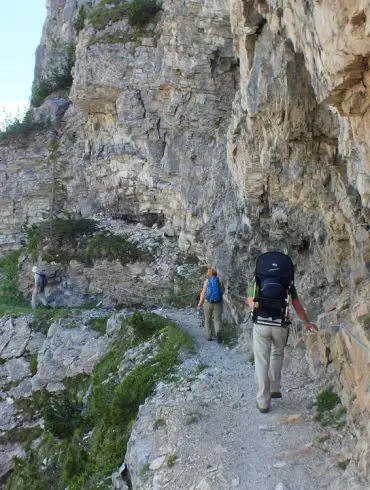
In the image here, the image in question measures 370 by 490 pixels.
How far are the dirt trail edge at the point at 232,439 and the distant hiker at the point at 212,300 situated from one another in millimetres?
2777

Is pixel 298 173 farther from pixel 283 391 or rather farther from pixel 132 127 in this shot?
pixel 132 127

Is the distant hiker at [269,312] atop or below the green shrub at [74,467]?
atop

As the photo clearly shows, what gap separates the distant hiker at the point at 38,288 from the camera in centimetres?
1886

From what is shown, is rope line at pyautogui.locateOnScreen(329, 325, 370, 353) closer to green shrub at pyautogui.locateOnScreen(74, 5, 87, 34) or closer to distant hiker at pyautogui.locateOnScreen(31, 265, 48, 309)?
distant hiker at pyautogui.locateOnScreen(31, 265, 48, 309)

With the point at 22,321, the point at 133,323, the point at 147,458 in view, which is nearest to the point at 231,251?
the point at 133,323

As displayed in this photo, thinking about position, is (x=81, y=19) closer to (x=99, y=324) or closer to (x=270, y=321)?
(x=99, y=324)

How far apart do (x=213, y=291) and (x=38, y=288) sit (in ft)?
33.5

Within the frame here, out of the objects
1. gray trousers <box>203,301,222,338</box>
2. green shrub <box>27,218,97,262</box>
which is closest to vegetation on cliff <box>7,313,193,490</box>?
gray trousers <box>203,301,222,338</box>

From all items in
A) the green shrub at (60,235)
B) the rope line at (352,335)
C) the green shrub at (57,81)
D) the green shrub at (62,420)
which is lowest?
the green shrub at (62,420)

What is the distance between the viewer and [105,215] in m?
21.9

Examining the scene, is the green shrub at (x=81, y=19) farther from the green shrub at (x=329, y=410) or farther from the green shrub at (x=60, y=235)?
the green shrub at (x=329, y=410)

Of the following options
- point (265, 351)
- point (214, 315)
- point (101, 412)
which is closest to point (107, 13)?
point (214, 315)

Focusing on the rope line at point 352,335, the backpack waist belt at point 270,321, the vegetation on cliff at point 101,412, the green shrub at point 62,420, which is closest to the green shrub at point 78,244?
the vegetation on cliff at point 101,412

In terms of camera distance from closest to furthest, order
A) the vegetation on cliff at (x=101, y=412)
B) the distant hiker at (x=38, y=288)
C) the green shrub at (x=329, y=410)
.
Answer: the green shrub at (x=329, y=410) → the vegetation on cliff at (x=101, y=412) → the distant hiker at (x=38, y=288)
